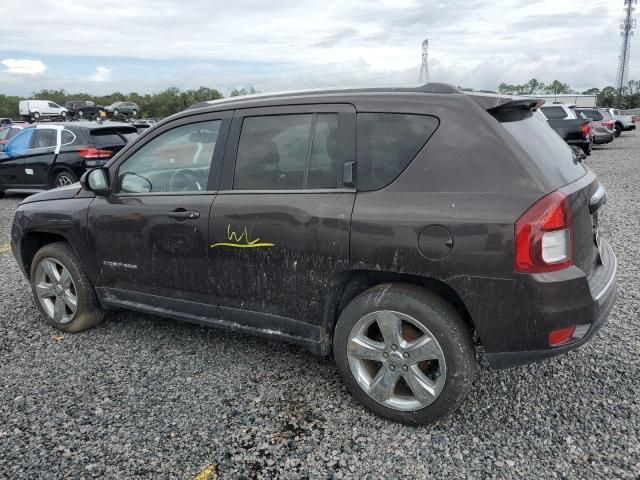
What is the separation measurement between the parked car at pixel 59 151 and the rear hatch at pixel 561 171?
9.07m

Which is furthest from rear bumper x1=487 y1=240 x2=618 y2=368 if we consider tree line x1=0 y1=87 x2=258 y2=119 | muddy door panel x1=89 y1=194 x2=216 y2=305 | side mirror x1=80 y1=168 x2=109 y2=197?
tree line x1=0 y1=87 x2=258 y2=119

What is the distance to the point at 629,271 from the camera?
5.22 metres

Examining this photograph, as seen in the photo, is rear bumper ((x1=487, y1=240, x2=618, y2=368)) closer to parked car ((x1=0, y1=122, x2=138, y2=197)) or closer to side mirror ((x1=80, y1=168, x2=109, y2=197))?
side mirror ((x1=80, y1=168, x2=109, y2=197))

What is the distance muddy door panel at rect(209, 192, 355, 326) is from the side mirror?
1.04 meters

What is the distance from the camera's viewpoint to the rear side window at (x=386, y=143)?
268 cm

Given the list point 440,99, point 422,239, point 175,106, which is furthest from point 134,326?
point 175,106

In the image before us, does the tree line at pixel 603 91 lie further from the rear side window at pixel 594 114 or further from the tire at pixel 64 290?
the tire at pixel 64 290

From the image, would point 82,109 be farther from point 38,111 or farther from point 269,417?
point 269,417

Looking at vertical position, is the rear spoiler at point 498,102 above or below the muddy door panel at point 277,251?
above

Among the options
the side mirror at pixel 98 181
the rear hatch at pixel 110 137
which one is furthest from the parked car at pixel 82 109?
the side mirror at pixel 98 181

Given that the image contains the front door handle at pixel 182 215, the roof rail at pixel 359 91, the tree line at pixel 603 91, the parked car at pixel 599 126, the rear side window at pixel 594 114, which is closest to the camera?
the roof rail at pixel 359 91

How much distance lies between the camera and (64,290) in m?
4.08

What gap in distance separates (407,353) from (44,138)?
10398 mm

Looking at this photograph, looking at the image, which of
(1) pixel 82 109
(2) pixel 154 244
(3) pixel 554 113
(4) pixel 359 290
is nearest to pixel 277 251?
(4) pixel 359 290
